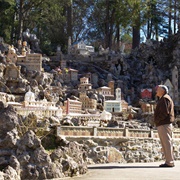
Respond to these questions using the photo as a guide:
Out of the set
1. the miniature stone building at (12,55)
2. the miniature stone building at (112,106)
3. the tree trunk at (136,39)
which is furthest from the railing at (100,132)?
the tree trunk at (136,39)

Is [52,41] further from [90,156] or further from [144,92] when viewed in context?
[90,156]

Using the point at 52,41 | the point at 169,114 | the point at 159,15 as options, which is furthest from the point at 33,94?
the point at 159,15

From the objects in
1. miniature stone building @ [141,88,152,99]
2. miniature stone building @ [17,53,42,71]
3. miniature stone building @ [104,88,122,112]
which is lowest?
miniature stone building @ [104,88,122,112]

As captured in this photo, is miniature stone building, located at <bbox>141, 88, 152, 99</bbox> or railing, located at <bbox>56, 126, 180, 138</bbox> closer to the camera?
railing, located at <bbox>56, 126, 180, 138</bbox>

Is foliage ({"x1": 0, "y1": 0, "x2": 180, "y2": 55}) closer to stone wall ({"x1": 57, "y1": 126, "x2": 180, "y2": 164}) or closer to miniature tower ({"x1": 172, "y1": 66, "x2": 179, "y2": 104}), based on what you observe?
miniature tower ({"x1": 172, "y1": 66, "x2": 179, "y2": 104})

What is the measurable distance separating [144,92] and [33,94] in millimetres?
10378

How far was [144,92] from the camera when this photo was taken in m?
30.7

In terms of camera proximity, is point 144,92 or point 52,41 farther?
point 52,41

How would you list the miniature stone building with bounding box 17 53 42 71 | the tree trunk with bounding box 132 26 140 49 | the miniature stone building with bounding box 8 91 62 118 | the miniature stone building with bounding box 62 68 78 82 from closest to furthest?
the miniature stone building with bounding box 8 91 62 118 < the miniature stone building with bounding box 17 53 42 71 < the miniature stone building with bounding box 62 68 78 82 < the tree trunk with bounding box 132 26 140 49

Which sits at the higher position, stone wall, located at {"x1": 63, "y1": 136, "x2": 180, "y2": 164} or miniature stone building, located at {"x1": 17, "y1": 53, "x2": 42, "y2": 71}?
miniature stone building, located at {"x1": 17, "y1": 53, "x2": 42, "y2": 71}

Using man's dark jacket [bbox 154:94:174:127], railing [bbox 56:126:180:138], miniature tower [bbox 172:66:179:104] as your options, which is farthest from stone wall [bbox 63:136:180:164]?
miniature tower [bbox 172:66:179:104]

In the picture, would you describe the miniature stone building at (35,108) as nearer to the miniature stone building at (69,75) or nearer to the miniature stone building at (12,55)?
the miniature stone building at (12,55)

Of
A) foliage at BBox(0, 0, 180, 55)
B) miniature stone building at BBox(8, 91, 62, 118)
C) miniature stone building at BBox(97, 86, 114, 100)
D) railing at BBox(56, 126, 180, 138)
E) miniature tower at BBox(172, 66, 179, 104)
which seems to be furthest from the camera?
foliage at BBox(0, 0, 180, 55)

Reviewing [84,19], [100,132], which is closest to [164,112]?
[100,132]
